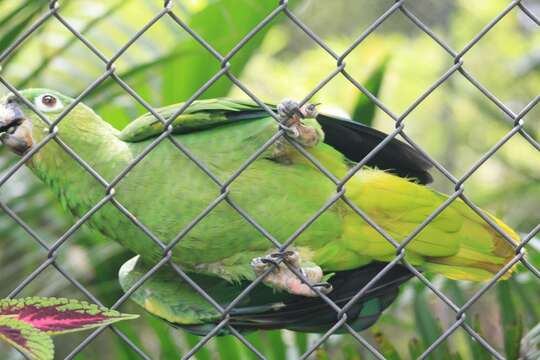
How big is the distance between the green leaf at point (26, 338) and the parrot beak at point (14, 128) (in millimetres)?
766

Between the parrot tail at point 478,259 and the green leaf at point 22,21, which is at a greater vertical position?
the parrot tail at point 478,259

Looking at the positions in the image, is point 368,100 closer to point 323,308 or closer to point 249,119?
point 249,119

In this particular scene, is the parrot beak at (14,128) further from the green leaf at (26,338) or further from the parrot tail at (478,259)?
the parrot tail at (478,259)

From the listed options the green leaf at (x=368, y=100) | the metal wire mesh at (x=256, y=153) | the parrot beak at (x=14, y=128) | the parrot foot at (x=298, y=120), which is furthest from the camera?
the green leaf at (x=368, y=100)

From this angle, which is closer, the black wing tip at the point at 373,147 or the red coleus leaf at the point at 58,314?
the red coleus leaf at the point at 58,314

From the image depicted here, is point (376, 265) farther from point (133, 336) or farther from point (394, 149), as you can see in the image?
point (133, 336)

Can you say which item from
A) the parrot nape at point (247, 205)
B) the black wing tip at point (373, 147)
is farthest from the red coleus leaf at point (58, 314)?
the black wing tip at point (373, 147)

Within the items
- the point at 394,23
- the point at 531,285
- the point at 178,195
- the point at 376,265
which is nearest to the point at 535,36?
the point at 394,23

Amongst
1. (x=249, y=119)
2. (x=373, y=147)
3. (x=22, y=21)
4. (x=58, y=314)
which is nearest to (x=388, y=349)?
(x=373, y=147)

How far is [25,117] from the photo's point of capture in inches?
68.1

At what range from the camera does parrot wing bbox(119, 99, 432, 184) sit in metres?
1.78

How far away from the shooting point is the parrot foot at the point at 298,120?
1.50 meters

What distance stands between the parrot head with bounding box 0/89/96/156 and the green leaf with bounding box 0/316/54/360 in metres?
0.75

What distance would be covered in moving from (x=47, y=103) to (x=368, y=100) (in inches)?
35.2
